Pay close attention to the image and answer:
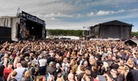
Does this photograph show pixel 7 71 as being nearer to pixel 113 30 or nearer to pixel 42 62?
pixel 42 62

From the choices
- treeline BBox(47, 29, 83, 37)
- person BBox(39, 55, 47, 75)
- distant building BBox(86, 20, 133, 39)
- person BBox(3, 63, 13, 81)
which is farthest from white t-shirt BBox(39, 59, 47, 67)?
treeline BBox(47, 29, 83, 37)

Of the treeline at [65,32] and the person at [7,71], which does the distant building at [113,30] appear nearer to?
the treeline at [65,32]

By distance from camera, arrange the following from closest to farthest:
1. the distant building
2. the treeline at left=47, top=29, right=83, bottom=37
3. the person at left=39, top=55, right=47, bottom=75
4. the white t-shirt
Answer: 1. the person at left=39, top=55, right=47, bottom=75
2. the white t-shirt
3. the distant building
4. the treeline at left=47, top=29, right=83, bottom=37

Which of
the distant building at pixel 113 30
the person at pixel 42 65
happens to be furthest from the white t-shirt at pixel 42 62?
the distant building at pixel 113 30

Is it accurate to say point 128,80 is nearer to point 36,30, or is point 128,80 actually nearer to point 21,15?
point 21,15

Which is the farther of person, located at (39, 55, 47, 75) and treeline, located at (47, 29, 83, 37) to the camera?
treeline, located at (47, 29, 83, 37)

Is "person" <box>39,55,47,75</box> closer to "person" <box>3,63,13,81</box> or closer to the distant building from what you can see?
"person" <box>3,63,13,81</box>

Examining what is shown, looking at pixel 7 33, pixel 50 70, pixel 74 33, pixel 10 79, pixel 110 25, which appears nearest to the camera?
pixel 10 79

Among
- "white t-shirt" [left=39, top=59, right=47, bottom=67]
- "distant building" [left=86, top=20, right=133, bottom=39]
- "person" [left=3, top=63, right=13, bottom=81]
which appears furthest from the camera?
"distant building" [left=86, top=20, right=133, bottom=39]

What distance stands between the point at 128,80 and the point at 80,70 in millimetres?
1689

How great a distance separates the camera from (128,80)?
23.8 feet

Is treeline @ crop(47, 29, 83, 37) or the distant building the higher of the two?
the distant building

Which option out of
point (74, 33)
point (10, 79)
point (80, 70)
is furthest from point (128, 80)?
point (74, 33)

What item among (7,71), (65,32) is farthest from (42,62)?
(65,32)
